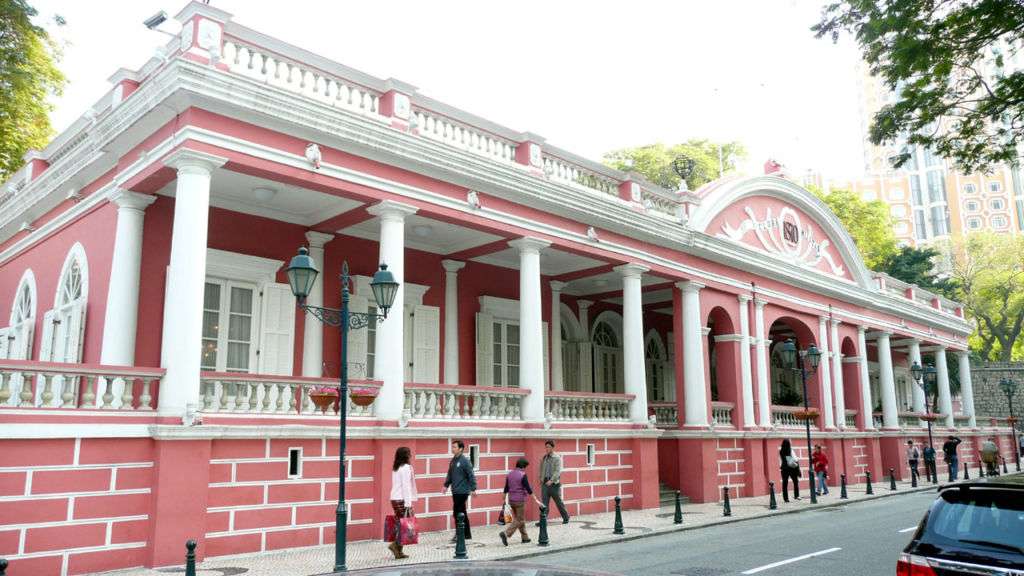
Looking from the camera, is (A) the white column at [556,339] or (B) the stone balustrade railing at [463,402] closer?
(B) the stone balustrade railing at [463,402]

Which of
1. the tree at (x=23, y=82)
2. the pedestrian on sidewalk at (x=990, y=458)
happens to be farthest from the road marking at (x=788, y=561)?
the pedestrian on sidewalk at (x=990, y=458)

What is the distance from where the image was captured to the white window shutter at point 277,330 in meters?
14.8

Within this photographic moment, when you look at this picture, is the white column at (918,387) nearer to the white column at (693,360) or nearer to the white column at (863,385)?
the white column at (863,385)

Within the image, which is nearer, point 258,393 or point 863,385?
point 258,393

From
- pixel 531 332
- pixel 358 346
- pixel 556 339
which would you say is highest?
pixel 556 339

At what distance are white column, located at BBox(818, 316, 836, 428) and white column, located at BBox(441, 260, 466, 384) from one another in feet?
44.9

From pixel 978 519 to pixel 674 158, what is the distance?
123 feet

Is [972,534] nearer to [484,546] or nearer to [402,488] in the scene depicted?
[402,488]

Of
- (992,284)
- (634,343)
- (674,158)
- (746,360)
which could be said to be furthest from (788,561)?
(992,284)

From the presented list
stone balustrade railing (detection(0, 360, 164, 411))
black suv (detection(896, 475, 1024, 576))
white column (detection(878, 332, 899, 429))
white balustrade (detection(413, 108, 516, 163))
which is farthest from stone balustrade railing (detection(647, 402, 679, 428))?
black suv (detection(896, 475, 1024, 576))

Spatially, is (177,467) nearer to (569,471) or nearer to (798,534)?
(569,471)

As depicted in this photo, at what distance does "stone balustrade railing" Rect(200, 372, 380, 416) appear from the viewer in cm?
1158

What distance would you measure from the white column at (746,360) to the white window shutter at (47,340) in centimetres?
1692

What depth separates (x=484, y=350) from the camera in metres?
19.3
